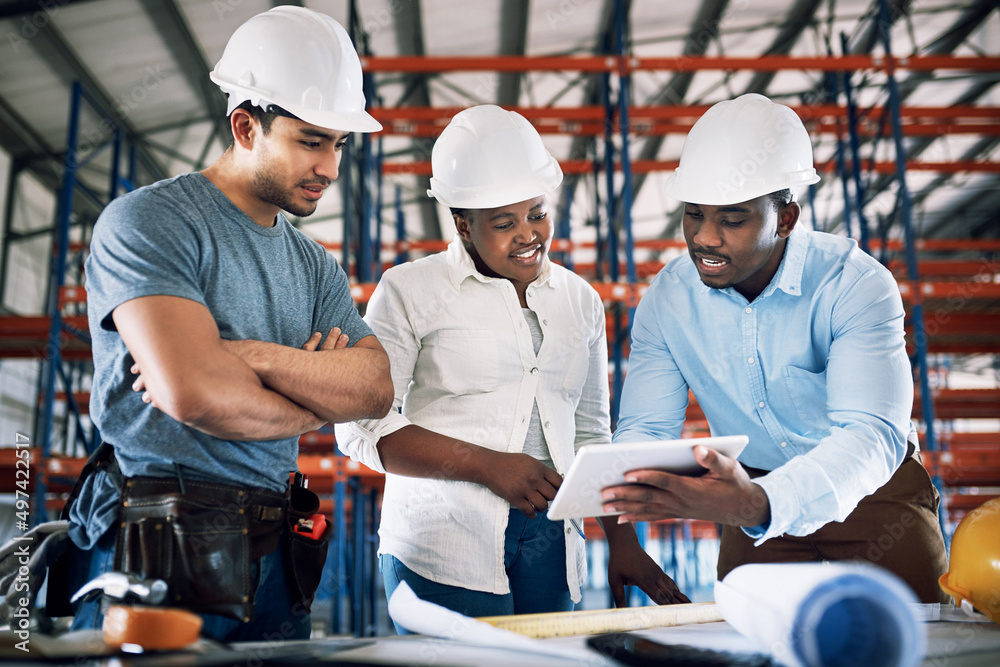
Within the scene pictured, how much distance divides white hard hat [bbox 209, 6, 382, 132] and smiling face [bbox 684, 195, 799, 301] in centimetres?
97

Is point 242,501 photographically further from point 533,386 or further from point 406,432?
point 533,386

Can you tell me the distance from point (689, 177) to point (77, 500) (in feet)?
5.62

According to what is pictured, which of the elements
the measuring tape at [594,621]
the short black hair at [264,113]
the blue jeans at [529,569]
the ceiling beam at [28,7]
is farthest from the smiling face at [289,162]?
the ceiling beam at [28,7]

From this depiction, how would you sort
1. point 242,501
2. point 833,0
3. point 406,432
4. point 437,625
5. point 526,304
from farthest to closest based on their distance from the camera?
point 833,0 → point 526,304 → point 406,432 → point 242,501 → point 437,625

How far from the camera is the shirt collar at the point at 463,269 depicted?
7.30ft

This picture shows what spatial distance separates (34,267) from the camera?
41.7ft

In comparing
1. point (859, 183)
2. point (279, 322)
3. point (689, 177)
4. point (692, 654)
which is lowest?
point (692, 654)

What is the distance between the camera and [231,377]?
5.19 ft

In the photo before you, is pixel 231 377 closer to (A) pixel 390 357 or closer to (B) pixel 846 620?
(A) pixel 390 357

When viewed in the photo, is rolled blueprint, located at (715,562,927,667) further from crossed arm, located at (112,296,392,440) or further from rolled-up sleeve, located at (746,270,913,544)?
crossed arm, located at (112,296,392,440)

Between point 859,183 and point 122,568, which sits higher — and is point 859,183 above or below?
above

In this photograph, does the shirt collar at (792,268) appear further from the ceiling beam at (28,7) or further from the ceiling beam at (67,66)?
the ceiling beam at (28,7)

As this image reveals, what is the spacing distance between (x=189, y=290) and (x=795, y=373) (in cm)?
154

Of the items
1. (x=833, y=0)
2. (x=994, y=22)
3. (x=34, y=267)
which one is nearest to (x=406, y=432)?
(x=833, y=0)
